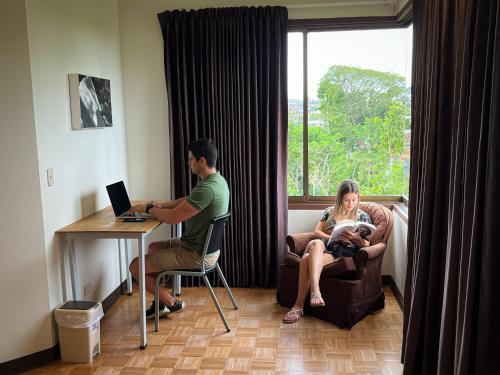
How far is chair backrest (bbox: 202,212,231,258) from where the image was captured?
3.14 meters

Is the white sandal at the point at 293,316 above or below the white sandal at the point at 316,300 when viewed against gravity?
below

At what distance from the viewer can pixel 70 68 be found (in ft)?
10.5

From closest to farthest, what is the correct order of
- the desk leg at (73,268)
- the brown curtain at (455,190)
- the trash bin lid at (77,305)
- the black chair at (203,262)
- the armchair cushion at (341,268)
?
the brown curtain at (455,190) → the trash bin lid at (77,305) → the desk leg at (73,268) → the black chair at (203,262) → the armchair cushion at (341,268)

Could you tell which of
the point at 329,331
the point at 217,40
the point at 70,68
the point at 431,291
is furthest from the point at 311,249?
the point at 70,68

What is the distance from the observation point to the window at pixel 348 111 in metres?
4.05

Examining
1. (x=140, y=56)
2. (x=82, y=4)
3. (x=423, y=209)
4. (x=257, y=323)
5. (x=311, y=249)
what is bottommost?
(x=257, y=323)

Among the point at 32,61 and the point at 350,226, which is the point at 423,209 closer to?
the point at 350,226

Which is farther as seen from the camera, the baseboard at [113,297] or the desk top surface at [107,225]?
the baseboard at [113,297]

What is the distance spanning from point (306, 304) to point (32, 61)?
7.87 ft

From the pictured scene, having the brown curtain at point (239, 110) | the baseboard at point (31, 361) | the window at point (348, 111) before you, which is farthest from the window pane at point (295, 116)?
the baseboard at point (31, 361)

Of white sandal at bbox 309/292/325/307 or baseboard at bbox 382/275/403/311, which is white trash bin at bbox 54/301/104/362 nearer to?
white sandal at bbox 309/292/325/307

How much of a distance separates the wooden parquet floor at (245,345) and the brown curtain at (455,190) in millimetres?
582

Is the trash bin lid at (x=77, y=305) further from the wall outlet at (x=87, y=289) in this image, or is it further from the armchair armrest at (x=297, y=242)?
the armchair armrest at (x=297, y=242)

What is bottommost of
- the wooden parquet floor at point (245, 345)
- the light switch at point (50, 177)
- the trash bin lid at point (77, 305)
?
the wooden parquet floor at point (245, 345)
